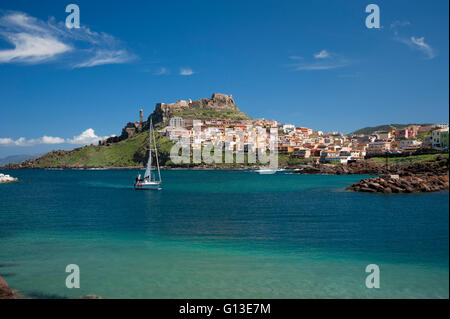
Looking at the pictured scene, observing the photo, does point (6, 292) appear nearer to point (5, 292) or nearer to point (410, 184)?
point (5, 292)

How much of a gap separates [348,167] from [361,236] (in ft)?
263

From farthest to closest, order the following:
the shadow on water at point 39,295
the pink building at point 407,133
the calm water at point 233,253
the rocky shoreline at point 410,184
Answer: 1. the pink building at point 407,133
2. the rocky shoreline at point 410,184
3. the calm water at point 233,253
4. the shadow on water at point 39,295

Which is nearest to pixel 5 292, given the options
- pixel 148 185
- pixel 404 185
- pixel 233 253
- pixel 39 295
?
pixel 39 295

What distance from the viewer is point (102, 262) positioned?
13992 mm

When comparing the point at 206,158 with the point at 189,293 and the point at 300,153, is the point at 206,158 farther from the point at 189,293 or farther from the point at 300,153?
the point at 189,293

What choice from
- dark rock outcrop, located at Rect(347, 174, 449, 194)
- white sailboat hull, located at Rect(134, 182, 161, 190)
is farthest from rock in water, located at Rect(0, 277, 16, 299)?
white sailboat hull, located at Rect(134, 182, 161, 190)

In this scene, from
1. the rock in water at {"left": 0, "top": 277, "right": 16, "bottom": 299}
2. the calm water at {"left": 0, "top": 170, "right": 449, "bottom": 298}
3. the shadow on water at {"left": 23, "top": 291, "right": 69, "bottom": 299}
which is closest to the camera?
the rock in water at {"left": 0, "top": 277, "right": 16, "bottom": 299}

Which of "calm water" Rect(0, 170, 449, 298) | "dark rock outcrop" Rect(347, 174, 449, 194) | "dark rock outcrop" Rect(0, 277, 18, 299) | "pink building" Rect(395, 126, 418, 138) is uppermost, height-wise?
"pink building" Rect(395, 126, 418, 138)

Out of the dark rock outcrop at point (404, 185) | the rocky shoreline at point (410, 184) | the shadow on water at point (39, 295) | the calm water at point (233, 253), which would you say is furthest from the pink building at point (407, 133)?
the shadow on water at point (39, 295)

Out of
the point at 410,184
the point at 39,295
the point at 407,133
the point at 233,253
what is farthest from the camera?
the point at 407,133

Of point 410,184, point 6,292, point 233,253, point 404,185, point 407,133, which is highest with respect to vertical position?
point 407,133

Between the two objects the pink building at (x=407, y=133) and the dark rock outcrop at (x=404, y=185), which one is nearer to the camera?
the dark rock outcrop at (x=404, y=185)

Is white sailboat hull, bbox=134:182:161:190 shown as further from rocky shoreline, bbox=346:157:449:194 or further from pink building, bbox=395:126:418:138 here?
pink building, bbox=395:126:418:138

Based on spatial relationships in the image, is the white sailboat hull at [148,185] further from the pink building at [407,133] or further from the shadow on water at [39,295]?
the pink building at [407,133]
